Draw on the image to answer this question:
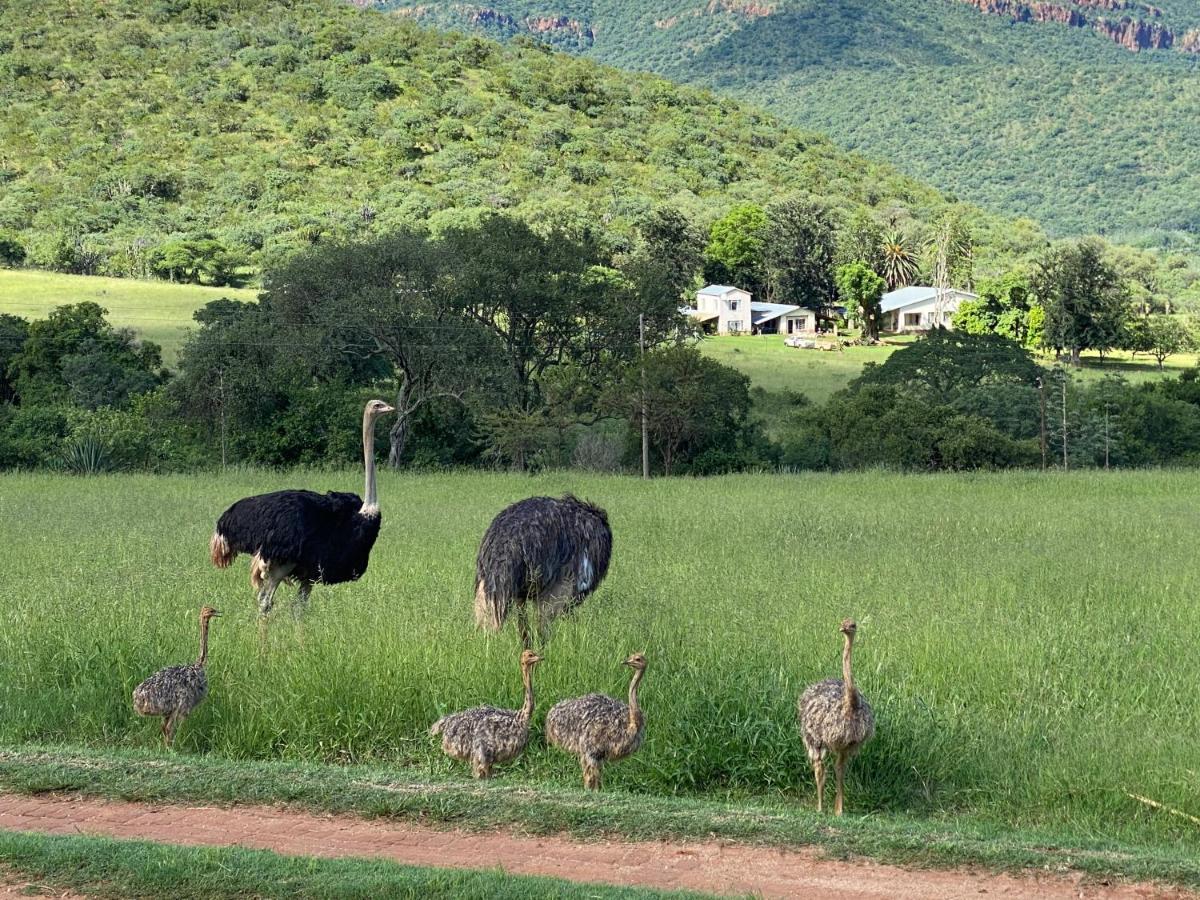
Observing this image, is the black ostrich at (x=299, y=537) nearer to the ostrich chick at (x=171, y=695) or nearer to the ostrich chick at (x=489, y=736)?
the ostrich chick at (x=171, y=695)

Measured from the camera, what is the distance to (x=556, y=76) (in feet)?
412

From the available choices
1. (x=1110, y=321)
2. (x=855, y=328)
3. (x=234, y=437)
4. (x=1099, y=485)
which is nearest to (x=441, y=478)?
(x=234, y=437)

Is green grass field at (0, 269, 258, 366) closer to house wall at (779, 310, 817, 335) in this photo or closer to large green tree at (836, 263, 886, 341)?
house wall at (779, 310, 817, 335)

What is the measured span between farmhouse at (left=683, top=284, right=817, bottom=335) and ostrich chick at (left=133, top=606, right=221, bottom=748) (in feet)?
236

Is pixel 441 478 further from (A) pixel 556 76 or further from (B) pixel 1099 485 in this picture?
(A) pixel 556 76

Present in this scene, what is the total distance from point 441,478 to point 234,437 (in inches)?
284

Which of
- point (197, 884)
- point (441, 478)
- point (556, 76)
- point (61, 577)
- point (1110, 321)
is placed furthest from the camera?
point (556, 76)

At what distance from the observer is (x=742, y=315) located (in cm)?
8406

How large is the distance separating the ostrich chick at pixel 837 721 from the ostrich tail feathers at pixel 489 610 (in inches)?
121

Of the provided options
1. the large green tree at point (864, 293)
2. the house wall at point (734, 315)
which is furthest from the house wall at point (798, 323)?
the house wall at point (734, 315)

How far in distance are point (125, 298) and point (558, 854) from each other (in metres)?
68.1

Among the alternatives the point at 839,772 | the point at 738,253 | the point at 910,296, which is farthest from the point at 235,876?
the point at 738,253

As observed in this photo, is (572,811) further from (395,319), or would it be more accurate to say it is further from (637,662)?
(395,319)

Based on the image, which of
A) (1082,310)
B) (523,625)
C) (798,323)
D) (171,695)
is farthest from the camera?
(798,323)
